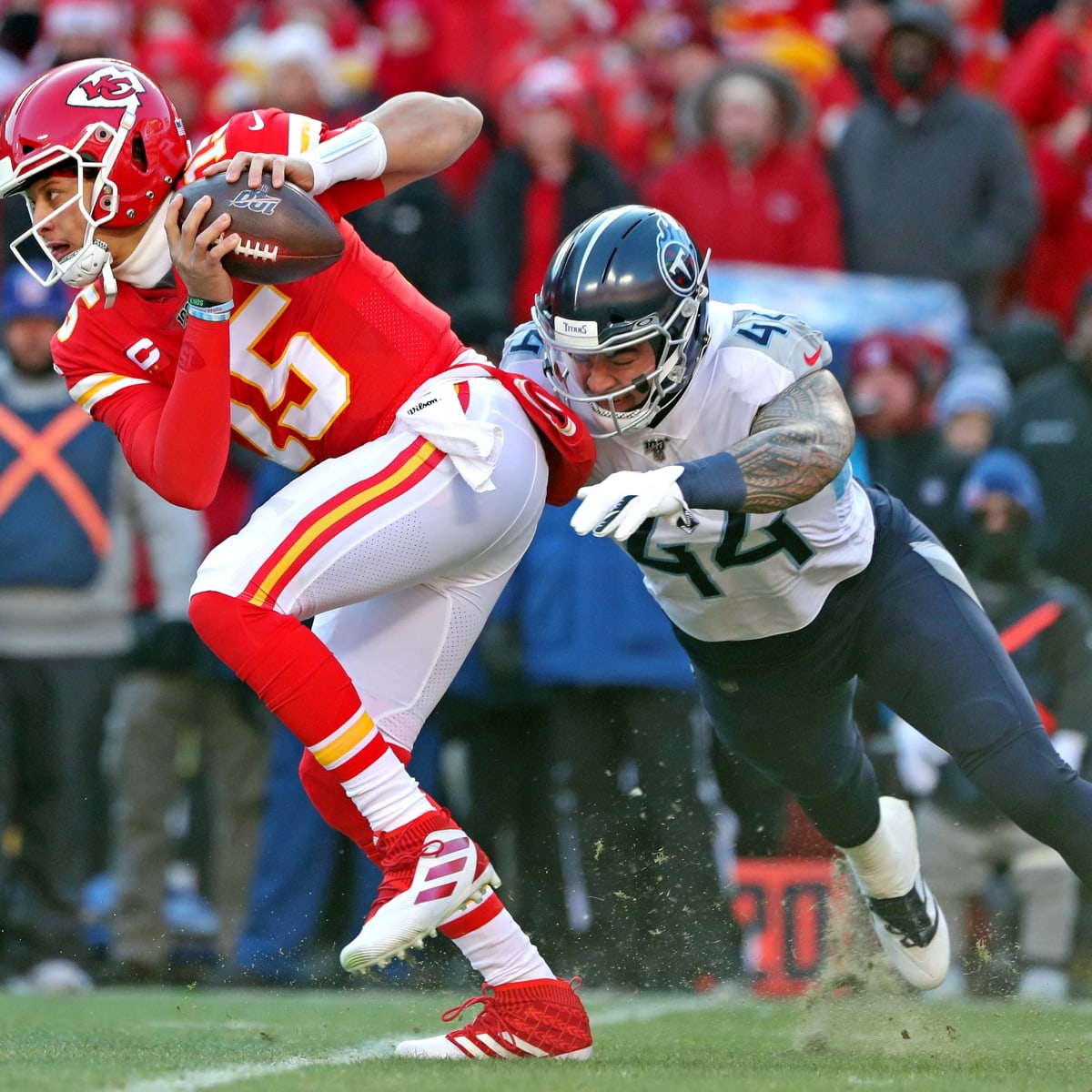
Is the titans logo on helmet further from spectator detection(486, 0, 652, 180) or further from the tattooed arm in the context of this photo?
spectator detection(486, 0, 652, 180)

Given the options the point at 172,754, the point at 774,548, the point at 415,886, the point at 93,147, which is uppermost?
the point at 93,147

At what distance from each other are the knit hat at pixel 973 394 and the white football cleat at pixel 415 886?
3800mm

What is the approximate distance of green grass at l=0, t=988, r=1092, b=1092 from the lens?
13.0 feet

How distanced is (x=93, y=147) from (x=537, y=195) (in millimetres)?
4293

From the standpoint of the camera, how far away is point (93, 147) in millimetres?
4137

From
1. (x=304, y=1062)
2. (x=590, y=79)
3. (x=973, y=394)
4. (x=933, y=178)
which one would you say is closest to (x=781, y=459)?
(x=304, y=1062)

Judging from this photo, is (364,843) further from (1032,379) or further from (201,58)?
(201,58)

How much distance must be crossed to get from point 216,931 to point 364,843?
9.31 ft

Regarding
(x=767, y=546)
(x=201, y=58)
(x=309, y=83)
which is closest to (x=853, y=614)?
(x=767, y=546)

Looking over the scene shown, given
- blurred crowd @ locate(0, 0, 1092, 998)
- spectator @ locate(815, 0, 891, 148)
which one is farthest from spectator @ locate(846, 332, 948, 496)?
spectator @ locate(815, 0, 891, 148)

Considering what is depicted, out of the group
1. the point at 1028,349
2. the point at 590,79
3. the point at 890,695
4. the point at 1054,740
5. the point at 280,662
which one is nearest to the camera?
the point at 280,662

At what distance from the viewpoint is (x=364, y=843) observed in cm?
441

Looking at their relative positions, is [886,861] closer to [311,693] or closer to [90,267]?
[311,693]

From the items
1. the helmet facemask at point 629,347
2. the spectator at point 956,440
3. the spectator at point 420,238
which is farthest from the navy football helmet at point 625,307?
the spectator at point 420,238
